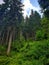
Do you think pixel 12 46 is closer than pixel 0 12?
Yes

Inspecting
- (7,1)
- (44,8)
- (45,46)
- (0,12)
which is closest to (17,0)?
(7,1)

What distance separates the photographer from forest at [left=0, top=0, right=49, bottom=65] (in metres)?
22.8

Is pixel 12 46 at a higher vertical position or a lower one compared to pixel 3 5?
lower

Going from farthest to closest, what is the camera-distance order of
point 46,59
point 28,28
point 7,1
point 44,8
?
point 28,28, point 7,1, point 44,8, point 46,59

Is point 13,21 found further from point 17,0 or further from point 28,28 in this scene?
point 28,28

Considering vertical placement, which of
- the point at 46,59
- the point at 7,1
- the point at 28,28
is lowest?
the point at 46,59

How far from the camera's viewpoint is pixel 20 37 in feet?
172

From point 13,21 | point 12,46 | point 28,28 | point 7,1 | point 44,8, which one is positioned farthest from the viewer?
point 28,28

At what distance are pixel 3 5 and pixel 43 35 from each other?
101 ft

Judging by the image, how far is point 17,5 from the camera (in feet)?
160

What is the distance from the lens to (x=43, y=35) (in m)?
24.8

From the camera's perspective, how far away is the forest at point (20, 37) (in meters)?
22.8

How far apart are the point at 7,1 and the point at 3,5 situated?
2056 mm

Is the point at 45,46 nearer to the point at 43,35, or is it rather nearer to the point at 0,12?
the point at 43,35
